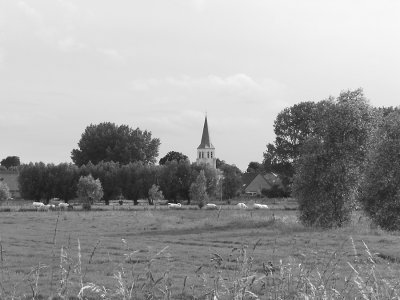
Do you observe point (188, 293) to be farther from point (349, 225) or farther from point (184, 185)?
point (184, 185)

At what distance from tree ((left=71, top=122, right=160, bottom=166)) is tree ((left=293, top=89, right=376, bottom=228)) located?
268ft

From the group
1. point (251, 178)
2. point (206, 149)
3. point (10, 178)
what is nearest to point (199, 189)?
point (251, 178)

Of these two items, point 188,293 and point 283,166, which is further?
point 283,166

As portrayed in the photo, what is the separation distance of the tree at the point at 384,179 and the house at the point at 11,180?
106 metres

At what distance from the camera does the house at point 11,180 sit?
432 feet

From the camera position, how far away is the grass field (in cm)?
507

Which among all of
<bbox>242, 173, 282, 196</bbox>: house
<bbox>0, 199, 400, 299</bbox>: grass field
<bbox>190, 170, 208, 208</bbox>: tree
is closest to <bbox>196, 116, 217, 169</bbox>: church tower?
<bbox>242, 173, 282, 196</bbox>: house

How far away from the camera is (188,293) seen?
536 inches

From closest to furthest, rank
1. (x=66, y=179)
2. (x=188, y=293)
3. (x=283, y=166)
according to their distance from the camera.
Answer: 1. (x=188, y=293)
2. (x=283, y=166)
3. (x=66, y=179)

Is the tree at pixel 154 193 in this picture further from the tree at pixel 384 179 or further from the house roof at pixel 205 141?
the house roof at pixel 205 141

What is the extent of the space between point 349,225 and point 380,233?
6544 mm

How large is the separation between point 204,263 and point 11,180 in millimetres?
125148

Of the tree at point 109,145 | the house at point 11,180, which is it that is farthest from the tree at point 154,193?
the house at point 11,180

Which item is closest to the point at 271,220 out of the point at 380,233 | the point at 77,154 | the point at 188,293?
the point at 380,233
